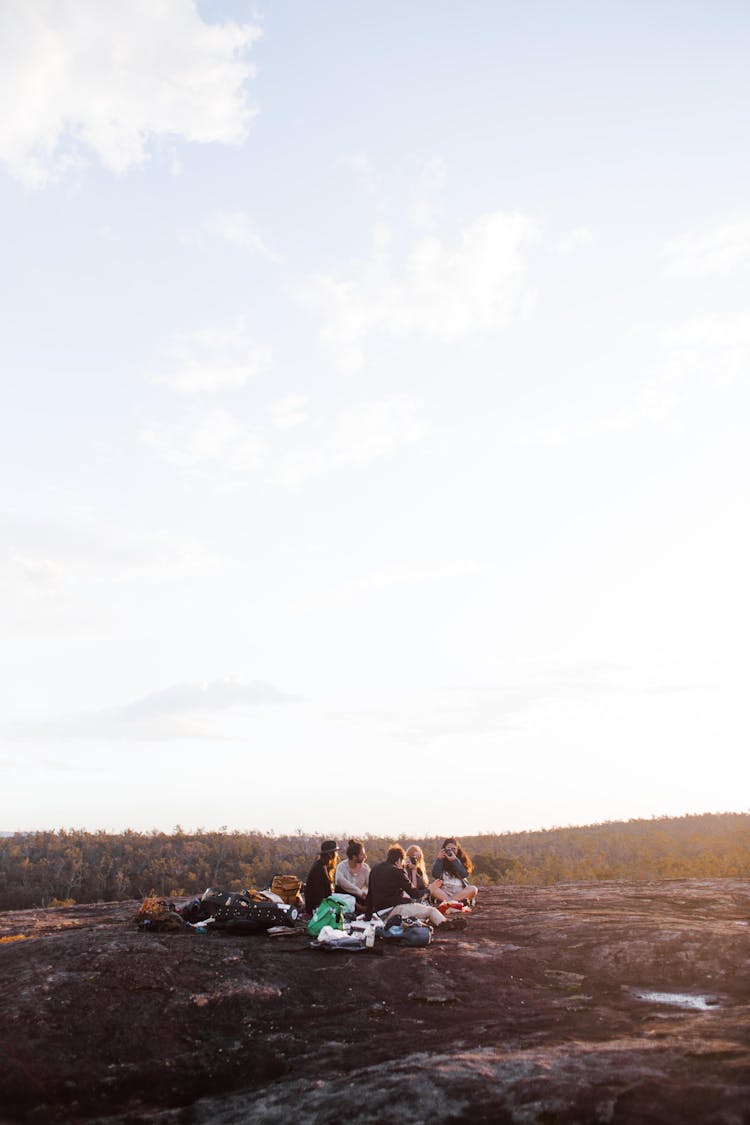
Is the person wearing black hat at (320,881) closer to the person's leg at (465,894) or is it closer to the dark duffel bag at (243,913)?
the dark duffel bag at (243,913)

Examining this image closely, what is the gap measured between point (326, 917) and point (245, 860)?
2461 centimetres

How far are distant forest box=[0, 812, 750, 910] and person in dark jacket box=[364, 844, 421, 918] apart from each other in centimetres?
1489


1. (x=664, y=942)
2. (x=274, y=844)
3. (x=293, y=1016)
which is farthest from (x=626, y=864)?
(x=293, y=1016)

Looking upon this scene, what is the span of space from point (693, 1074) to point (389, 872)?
9289 millimetres

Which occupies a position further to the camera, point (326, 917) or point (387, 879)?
point (387, 879)

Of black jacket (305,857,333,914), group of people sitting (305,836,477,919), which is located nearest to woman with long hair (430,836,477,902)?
group of people sitting (305,836,477,919)

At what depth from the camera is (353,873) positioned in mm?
17844

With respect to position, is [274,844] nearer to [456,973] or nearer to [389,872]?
[389,872]

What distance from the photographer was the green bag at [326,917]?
47.6 ft

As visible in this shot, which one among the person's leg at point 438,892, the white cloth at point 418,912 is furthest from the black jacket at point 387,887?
the person's leg at point 438,892

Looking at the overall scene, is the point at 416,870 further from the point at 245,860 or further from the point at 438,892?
the point at 245,860

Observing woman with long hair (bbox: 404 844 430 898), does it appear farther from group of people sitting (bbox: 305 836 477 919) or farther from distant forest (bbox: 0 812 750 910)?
distant forest (bbox: 0 812 750 910)

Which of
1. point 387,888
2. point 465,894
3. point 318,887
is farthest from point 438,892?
point 318,887

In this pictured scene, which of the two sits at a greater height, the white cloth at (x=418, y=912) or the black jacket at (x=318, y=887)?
the black jacket at (x=318, y=887)
